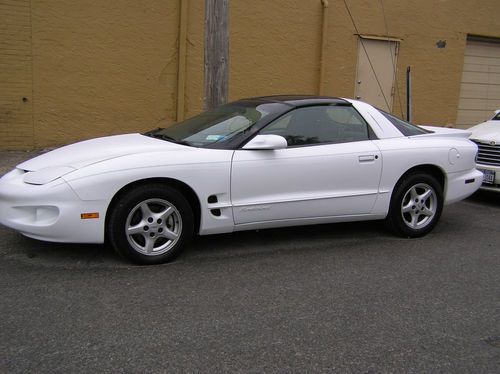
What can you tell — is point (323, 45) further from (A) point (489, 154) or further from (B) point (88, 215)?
(B) point (88, 215)

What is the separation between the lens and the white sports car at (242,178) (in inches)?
153

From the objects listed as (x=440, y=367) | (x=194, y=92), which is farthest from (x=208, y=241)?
(x=194, y=92)

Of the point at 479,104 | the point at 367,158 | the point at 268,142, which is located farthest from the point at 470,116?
the point at 268,142

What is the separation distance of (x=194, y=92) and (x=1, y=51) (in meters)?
3.34

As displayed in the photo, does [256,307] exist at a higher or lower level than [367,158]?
lower

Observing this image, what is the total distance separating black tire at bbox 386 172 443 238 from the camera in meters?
5.02

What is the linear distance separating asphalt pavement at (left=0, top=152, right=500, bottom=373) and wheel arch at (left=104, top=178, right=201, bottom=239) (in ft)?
1.31

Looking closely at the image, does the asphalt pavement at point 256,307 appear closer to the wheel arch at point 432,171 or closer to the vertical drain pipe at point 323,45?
the wheel arch at point 432,171

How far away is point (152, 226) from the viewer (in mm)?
4043

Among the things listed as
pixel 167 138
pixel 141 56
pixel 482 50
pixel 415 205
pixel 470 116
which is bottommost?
pixel 415 205

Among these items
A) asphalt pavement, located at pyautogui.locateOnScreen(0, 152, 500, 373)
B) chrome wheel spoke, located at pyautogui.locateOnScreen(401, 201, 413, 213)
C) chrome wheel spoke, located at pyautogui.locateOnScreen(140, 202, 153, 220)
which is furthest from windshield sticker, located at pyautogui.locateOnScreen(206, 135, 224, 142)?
chrome wheel spoke, located at pyautogui.locateOnScreen(401, 201, 413, 213)

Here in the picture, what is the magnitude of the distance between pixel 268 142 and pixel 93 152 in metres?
1.50

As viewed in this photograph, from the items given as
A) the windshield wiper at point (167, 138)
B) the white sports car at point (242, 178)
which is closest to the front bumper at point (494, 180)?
the white sports car at point (242, 178)

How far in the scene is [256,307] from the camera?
3.43 meters
